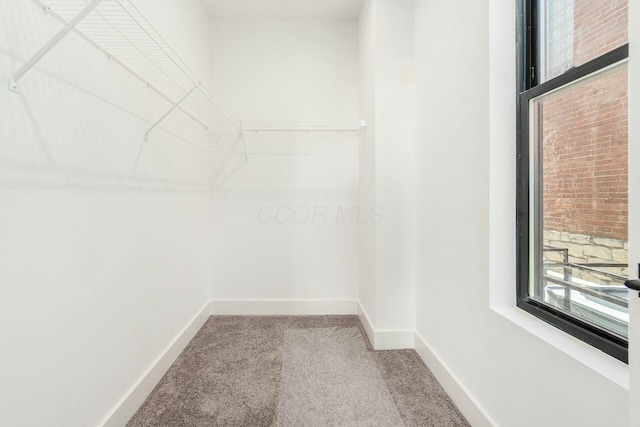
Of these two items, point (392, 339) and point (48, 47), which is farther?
point (392, 339)

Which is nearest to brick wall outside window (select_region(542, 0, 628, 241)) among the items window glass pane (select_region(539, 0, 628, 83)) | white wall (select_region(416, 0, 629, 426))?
window glass pane (select_region(539, 0, 628, 83))

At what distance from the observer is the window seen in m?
0.85

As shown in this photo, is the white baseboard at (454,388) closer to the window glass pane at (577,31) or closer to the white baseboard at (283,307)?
the white baseboard at (283,307)

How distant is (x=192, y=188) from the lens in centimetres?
232

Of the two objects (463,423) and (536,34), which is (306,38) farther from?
(463,423)

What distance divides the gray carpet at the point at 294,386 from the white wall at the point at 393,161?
0.95 feet

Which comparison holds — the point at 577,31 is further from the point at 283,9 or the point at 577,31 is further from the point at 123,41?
the point at 283,9

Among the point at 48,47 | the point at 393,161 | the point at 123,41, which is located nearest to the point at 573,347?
the point at 393,161

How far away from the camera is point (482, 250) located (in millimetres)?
1309

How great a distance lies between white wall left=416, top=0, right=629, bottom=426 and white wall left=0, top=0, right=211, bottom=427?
1614mm

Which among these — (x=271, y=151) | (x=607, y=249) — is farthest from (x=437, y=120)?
(x=271, y=151)

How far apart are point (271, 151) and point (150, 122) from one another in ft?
3.84

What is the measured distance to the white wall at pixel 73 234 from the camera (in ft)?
2.96

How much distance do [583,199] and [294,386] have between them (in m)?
1.59
